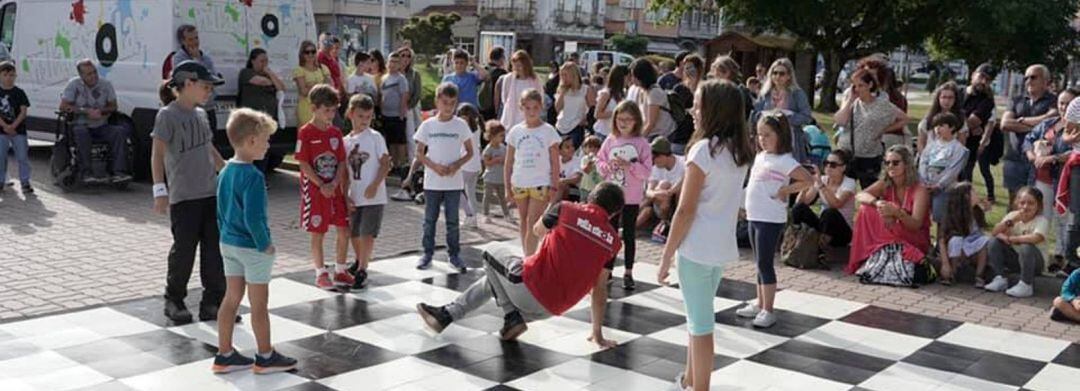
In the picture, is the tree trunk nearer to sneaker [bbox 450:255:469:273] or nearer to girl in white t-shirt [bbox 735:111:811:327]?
sneaker [bbox 450:255:469:273]

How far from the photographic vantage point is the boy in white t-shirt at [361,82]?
12.7m

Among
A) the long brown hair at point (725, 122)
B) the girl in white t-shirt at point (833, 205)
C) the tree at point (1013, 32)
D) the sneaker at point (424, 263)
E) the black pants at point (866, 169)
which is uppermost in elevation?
the tree at point (1013, 32)

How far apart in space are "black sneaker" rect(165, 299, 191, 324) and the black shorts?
6.55 metres

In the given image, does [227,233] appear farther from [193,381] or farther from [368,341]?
[368,341]

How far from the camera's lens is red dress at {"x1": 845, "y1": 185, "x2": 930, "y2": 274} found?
323 inches

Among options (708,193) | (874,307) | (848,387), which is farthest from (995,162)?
(708,193)

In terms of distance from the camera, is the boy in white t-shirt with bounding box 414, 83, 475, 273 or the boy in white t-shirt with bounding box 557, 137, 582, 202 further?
the boy in white t-shirt with bounding box 557, 137, 582, 202

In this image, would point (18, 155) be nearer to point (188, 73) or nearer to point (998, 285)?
point (188, 73)

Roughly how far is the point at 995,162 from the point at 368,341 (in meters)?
9.07

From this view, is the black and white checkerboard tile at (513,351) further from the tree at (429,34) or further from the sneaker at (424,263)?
the tree at (429,34)

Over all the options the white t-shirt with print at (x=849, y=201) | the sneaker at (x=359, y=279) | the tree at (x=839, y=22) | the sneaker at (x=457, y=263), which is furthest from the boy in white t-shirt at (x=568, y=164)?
the tree at (x=839, y=22)

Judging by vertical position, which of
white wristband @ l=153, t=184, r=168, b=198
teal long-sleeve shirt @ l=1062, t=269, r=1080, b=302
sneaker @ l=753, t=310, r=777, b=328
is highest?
white wristband @ l=153, t=184, r=168, b=198

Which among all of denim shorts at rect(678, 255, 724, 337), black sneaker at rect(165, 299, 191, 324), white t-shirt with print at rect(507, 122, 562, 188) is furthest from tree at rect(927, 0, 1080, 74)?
black sneaker at rect(165, 299, 191, 324)

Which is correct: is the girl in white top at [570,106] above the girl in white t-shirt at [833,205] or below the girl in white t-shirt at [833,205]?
above
